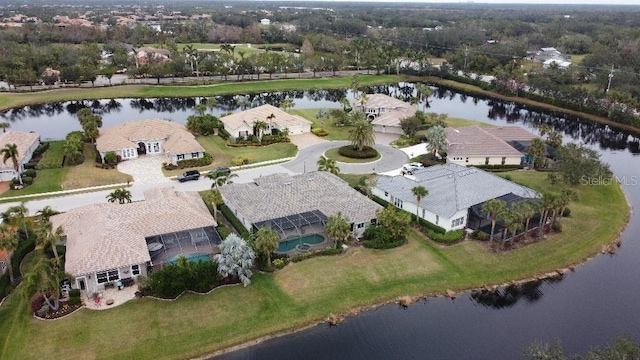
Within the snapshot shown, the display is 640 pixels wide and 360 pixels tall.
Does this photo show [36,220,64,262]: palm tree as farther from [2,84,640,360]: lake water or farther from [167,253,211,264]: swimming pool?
[2,84,640,360]: lake water

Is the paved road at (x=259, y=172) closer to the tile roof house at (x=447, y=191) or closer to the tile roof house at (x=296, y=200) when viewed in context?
the tile roof house at (x=296, y=200)

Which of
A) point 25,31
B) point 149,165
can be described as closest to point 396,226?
point 149,165

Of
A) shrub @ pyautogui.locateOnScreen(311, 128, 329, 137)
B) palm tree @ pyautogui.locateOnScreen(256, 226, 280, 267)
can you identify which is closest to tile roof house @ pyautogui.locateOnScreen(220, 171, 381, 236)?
palm tree @ pyautogui.locateOnScreen(256, 226, 280, 267)

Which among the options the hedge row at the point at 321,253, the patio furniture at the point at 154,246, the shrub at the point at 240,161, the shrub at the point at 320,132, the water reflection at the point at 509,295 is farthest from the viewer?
the shrub at the point at 320,132

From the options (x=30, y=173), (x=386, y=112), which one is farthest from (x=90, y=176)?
(x=386, y=112)

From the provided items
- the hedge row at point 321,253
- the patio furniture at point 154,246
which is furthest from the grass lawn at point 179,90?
Answer: the hedge row at point 321,253

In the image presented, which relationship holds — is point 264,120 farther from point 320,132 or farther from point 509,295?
point 509,295
